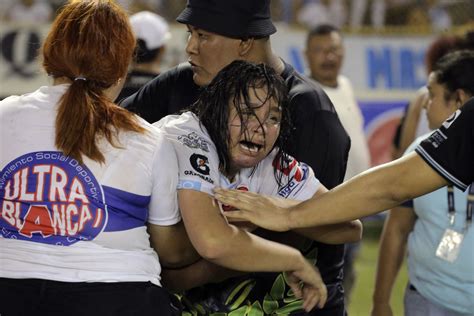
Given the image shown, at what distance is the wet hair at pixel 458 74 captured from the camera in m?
4.64

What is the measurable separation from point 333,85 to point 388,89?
457 centimetres

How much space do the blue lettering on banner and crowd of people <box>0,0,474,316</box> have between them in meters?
8.41

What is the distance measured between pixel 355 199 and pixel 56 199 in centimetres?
104

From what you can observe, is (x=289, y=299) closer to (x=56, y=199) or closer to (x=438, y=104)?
(x=56, y=199)

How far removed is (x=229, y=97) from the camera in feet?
10.4

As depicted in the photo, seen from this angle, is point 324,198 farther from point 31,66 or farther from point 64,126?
point 31,66

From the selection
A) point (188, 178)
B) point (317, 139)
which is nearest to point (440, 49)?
point (317, 139)

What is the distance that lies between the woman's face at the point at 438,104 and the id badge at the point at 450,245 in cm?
67

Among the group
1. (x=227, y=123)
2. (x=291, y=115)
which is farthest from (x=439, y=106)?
(x=227, y=123)

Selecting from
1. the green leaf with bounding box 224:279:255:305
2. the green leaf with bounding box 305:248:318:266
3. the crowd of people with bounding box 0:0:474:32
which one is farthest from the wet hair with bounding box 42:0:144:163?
the crowd of people with bounding box 0:0:474:32

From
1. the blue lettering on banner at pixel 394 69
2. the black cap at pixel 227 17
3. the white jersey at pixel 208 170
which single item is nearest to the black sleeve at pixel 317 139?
the white jersey at pixel 208 170

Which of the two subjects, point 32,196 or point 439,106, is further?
point 439,106

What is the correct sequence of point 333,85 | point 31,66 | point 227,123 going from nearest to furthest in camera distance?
1. point 227,123
2. point 333,85
3. point 31,66

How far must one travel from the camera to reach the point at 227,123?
3.14 m
